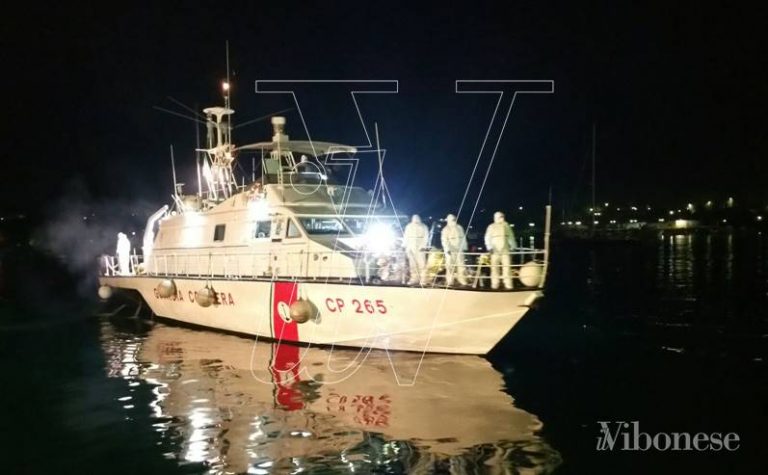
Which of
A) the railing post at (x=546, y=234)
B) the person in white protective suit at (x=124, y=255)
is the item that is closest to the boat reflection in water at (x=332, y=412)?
the railing post at (x=546, y=234)

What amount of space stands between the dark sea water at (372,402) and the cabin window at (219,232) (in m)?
2.65

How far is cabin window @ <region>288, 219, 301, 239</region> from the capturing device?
50.6 feet

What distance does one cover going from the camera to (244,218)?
1731 cm

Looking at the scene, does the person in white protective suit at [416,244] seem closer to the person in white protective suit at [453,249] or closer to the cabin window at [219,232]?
the person in white protective suit at [453,249]

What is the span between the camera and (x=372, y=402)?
1059 cm

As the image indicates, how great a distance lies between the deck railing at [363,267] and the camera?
1251 centimetres

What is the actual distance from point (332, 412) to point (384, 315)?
3.47 metres

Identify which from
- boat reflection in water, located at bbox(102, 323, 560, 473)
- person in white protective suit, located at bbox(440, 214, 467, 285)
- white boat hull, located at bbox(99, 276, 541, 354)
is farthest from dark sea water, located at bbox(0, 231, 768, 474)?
person in white protective suit, located at bbox(440, 214, 467, 285)

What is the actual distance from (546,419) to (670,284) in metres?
25.9

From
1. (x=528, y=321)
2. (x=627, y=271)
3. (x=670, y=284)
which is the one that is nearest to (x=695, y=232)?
(x=627, y=271)

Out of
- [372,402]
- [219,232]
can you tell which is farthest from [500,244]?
[219,232]

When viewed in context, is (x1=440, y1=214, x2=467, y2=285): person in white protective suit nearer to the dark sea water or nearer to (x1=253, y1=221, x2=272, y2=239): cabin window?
the dark sea water

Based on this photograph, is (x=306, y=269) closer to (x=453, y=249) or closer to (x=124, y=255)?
(x=453, y=249)

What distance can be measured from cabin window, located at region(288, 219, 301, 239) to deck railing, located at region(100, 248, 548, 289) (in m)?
0.46
